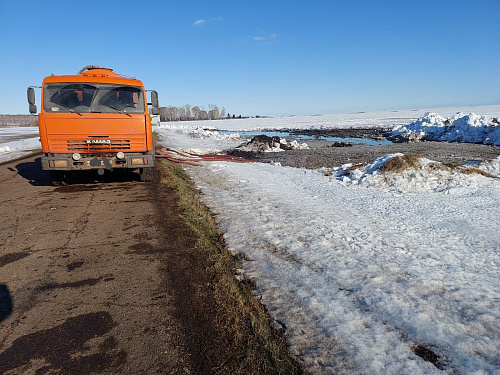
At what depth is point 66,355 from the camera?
2.35 meters

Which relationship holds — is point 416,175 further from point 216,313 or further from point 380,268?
point 216,313

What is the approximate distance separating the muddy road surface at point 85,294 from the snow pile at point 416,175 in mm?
6166

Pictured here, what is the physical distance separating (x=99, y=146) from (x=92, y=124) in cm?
54

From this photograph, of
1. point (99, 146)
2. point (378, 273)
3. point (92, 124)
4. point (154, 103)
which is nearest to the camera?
point (378, 273)

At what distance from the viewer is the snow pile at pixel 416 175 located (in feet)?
25.7

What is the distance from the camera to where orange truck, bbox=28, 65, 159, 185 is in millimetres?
7207

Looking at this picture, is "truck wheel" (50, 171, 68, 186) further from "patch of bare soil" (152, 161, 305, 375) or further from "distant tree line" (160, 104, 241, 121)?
"distant tree line" (160, 104, 241, 121)

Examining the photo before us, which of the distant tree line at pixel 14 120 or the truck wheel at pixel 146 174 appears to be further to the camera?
the distant tree line at pixel 14 120

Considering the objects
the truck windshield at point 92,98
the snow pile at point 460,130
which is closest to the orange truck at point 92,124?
the truck windshield at point 92,98

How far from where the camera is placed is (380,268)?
3871 mm

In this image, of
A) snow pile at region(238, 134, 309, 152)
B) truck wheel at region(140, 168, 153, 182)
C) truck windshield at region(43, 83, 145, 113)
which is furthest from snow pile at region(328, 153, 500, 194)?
snow pile at region(238, 134, 309, 152)

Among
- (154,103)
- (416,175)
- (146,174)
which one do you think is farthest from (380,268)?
(154,103)

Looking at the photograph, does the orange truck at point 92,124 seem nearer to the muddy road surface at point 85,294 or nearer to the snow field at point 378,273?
the muddy road surface at point 85,294

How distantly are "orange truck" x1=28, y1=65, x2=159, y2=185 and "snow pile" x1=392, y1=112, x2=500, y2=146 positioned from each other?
78.1 ft
